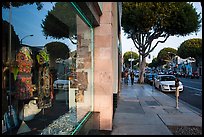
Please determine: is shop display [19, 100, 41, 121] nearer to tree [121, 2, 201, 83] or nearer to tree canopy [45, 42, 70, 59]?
tree canopy [45, 42, 70, 59]

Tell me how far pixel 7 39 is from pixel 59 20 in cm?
198

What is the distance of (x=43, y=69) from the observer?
12.2ft

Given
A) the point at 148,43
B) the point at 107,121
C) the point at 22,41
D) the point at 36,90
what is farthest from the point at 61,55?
the point at 148,43

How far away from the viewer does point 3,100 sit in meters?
2.51

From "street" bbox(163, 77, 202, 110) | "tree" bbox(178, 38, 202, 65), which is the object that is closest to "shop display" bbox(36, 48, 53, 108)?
"street" bbox(163, 77, 202, 110)

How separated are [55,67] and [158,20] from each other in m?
22.4

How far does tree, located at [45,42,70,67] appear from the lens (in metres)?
3.92

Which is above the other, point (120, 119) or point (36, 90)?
point (36, 90)

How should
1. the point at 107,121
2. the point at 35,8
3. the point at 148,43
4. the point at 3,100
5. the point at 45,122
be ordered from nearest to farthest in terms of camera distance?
the point at 3,100
the point at 35,8
the point at 45,122
the point at 107,121
the point at 148,43

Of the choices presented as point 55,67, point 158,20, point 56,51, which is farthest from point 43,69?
point 158,20

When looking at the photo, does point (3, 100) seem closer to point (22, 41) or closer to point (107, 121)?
point (22, 41)

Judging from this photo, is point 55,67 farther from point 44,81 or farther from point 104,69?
point 104,69

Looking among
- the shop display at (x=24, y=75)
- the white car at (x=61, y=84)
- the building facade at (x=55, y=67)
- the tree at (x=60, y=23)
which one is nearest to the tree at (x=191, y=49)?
the building facade at (x=55, y=67)

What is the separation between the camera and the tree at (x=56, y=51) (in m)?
3.92
